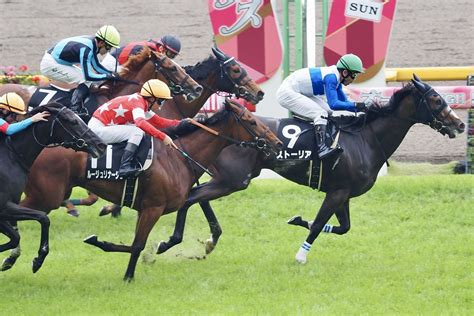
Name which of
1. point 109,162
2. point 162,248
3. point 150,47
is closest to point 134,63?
point 150,47

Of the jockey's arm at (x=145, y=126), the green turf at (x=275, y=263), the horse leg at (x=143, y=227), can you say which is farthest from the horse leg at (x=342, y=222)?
the jockey's arm at (x=145, y=126)

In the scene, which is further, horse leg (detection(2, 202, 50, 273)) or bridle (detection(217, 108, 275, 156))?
bridle (detection(217, 108, 275, 156))

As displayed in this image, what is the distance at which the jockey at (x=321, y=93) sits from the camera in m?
10.8

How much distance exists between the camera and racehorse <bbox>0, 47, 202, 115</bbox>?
10992mm

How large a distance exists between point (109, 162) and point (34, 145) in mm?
736

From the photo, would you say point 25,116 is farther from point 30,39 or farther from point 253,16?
point 30,39

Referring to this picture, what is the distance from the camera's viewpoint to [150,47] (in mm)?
11344

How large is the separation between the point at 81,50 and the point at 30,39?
1043 centimetres

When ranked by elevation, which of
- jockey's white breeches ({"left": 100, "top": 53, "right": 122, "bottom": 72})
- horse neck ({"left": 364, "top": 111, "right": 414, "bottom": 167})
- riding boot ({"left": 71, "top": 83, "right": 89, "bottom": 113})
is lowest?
horse neck ({"left": 364, "top": 111, "right": 414, "bottom": 167})

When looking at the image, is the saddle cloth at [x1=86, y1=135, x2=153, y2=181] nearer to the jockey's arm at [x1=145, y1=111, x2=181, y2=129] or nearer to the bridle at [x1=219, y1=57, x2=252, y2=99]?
A: the jockey's arm at [x1=145, y1=111, x2=181, y2=129]

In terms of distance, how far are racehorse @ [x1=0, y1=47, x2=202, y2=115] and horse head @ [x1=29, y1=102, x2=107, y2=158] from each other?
1.62 m

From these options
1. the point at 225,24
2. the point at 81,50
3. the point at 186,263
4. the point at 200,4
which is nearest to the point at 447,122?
the point at 186,263

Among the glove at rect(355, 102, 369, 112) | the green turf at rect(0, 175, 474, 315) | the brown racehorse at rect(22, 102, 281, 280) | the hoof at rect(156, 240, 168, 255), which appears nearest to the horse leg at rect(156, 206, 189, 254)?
the hoof at rect(156, 240, 168, 255)

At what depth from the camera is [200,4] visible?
2167 cm
